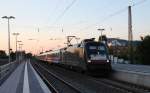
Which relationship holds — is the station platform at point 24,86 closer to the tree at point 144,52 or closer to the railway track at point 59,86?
the railway track at point 59,86

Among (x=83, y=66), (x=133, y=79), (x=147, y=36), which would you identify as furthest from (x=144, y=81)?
(x=147, y=36)

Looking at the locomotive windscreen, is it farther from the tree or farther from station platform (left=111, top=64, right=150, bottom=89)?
the tree

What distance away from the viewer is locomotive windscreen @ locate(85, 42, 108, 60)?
120 feet

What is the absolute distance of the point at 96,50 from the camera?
123ft

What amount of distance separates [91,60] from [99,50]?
163 cm

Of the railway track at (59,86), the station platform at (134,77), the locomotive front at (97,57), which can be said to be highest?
the locomotive front at (97,57)

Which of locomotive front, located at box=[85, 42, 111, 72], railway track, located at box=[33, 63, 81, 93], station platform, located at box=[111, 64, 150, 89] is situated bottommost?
railway track, located at box=[33, 63, 81, 93]

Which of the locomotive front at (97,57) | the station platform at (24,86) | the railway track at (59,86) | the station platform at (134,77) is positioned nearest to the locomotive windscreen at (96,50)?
the locomotive front at (97,57)

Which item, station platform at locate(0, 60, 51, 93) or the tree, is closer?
station platform at locate(0, 60, 51, 93)

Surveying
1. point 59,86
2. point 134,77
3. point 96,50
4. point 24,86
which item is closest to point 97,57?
point 96,50

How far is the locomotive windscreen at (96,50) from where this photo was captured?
3670cm

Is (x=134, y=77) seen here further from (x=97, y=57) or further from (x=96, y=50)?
(x=96, y=50)

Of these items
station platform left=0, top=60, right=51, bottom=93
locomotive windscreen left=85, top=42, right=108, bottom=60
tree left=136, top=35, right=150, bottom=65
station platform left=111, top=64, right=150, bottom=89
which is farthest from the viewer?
tree left=136, top=35, right=150, bottom=65

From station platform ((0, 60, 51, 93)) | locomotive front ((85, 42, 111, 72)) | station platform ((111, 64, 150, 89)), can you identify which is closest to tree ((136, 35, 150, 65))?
locomotive front ((85, 42, 111, 72))
